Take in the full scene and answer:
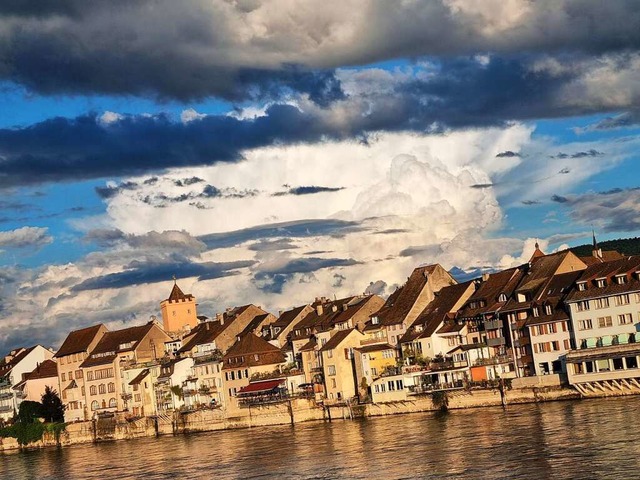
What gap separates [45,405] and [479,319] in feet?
286

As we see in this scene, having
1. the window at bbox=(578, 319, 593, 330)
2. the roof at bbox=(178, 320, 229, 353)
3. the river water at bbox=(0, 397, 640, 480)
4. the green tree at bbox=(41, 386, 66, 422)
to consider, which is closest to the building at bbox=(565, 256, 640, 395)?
the window at bbox=(578, 319, 593, 330)

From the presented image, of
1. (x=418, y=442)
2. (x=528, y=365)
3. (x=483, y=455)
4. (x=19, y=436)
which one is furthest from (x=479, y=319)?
(x=19, y=436)

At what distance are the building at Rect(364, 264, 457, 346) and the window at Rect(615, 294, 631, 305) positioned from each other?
36026 millimetres

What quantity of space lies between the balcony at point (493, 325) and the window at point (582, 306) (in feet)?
40.6

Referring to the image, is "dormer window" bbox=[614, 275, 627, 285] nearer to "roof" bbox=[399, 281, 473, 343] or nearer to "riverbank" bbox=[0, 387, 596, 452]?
"riverbank" bbox=[0, 387, 596, 452]

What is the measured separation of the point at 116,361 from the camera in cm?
18775

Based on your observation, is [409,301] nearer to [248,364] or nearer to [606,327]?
[248,364]

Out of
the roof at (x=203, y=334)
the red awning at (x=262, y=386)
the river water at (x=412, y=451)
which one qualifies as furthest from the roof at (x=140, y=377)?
the river water at (x=412, y=451)

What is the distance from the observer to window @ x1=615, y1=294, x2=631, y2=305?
11962 centimetres

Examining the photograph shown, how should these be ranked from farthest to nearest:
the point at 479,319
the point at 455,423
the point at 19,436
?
the point at 19,436
the point at 479,319
the point at 455,423

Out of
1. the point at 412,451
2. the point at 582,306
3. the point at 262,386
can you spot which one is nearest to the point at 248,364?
the point at 262,386

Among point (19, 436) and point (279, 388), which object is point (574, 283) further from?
point (19, 436)

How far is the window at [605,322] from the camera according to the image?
4774 inches

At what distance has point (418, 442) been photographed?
319 feet
